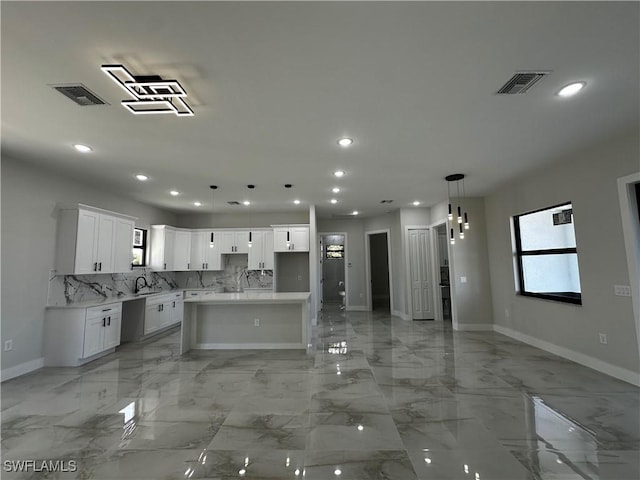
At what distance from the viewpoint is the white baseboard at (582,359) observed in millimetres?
3330

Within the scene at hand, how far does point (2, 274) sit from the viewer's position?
3.64 m

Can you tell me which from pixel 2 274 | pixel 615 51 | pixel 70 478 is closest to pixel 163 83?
pixel 70 478

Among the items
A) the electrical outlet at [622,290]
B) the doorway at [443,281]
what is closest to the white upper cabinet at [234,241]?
the doorway at [443,281]

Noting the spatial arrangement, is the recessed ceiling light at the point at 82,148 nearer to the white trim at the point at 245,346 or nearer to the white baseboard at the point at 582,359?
the white trim at the point at 245,346

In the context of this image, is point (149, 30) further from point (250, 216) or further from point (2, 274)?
point (250, 216)

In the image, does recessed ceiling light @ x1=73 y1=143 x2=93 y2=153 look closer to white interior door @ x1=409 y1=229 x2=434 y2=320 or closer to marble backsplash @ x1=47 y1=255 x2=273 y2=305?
marble backsplash @ x1=47 y1=255 x2=273 y2=305

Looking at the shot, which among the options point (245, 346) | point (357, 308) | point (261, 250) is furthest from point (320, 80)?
point (357, 308)

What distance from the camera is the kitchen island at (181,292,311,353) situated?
195 inches

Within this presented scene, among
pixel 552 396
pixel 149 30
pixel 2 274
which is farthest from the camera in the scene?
pixel 2 274

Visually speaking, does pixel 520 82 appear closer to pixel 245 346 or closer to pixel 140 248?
pixel 245 346

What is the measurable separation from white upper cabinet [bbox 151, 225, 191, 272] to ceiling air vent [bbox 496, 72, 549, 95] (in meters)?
6.79

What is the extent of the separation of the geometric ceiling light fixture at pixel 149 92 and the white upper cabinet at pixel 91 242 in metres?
2.87

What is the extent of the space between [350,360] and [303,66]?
372cm

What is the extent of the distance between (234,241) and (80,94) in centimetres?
520
